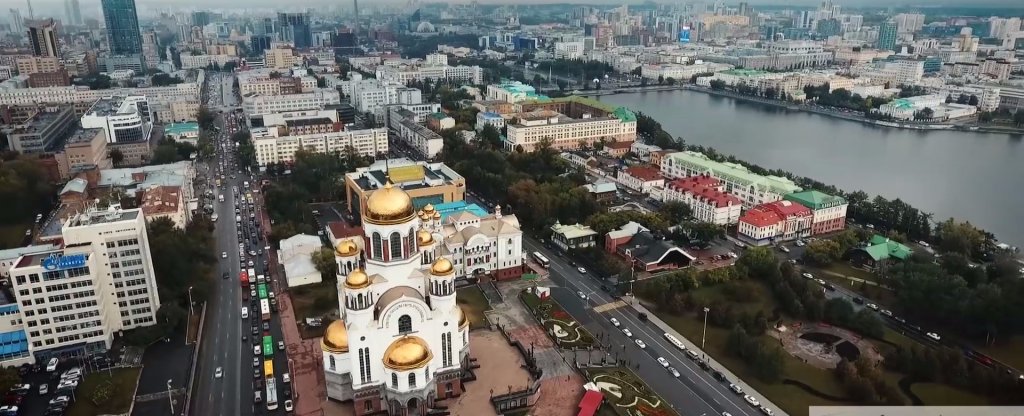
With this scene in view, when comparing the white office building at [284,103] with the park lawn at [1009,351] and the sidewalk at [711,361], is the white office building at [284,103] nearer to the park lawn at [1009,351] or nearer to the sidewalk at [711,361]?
the sidewalk at [711,361]

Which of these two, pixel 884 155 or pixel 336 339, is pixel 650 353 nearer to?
pixel 336 339

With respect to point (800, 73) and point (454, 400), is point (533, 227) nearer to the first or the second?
point (454, 400)

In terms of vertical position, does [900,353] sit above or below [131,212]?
below

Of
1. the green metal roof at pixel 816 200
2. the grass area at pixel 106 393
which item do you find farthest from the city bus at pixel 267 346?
the green metal roof at pixel 816 200

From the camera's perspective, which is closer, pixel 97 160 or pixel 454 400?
pixel 454 400

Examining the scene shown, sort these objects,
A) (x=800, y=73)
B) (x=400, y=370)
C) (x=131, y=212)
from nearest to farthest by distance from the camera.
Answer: (x=400, y=370) < (x=131, y=212) < (x=800, y=73)

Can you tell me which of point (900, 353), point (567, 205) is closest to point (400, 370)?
point (900, 353)

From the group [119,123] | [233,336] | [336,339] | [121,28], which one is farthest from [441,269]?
[121,28]

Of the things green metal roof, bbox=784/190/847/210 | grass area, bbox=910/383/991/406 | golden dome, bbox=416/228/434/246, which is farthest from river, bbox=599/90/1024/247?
golden dome, bbox=416/228/434/246
